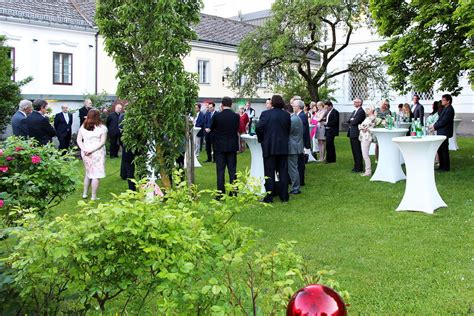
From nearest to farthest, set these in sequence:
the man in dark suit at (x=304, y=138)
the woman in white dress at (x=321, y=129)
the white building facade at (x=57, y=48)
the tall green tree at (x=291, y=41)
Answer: the man in dark suit at (x=304, y=138)
the woman in white dress at (x=321, y=129)
the tall green tree at (x=291, y=41)
the white building facade at (x=57, y=48)

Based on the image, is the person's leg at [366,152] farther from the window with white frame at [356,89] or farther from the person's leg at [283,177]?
the window with white frame at [356,89]

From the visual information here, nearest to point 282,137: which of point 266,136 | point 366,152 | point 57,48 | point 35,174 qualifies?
point 266,136

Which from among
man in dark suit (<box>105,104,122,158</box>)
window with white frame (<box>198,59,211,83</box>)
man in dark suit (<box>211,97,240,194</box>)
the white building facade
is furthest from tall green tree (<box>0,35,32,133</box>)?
window with white frame (<box>198,59,211,83</box>)

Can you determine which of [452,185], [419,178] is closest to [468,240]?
[419,178]

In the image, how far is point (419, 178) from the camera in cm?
885

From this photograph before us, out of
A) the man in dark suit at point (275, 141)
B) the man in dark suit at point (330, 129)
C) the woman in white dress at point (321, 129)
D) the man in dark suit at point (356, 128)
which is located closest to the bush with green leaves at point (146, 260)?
the man in dark suit at point (275, 141)

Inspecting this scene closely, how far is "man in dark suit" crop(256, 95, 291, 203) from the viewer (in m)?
10.2

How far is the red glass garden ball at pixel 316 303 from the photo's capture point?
168 cm

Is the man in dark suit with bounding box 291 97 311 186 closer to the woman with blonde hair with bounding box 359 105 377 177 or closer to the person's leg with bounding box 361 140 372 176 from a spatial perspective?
the woman with blonde hair with bounding box 359 105 377 177

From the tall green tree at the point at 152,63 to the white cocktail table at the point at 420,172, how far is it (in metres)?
3.67

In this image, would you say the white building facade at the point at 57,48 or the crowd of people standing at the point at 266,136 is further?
the white building facade at the point at 57,48

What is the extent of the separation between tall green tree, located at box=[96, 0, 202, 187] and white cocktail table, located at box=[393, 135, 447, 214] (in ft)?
12.0

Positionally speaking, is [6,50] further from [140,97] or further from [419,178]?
[419,178]

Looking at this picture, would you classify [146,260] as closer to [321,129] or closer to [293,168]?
[293,168]
